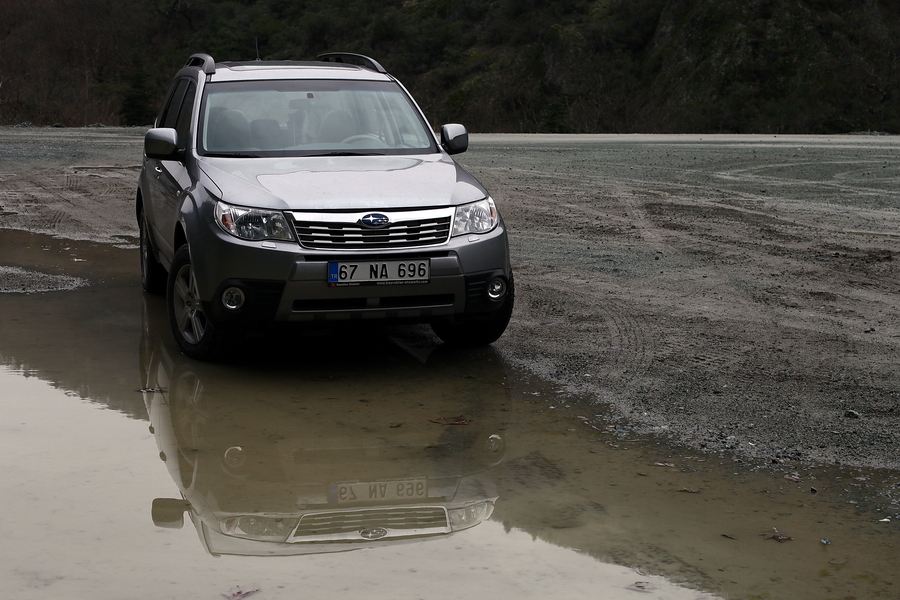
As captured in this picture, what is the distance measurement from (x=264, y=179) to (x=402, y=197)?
87 centimetres

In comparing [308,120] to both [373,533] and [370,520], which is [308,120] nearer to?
[370,520]

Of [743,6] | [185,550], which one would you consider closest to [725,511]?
[185,550]

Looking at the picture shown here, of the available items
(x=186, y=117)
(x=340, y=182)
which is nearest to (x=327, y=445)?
(x=340, y=182)

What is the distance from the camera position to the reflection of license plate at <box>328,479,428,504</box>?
4.47 meters

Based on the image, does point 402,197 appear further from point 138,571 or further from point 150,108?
point 150,108

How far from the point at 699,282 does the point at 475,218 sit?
3213 millimetres

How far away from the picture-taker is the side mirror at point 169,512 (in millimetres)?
4141

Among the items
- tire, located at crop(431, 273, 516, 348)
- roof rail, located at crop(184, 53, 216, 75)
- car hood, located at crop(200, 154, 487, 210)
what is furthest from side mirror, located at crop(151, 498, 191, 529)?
roof rail, located at crop(184, 53, 216, 75)

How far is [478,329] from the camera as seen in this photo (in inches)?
273

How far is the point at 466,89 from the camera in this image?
270 feet

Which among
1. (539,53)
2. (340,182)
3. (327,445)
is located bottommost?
(539,53)

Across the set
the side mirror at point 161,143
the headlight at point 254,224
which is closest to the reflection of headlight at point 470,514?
the headlight at point 254,224

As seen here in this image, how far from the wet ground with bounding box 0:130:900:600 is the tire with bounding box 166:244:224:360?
0.41ft

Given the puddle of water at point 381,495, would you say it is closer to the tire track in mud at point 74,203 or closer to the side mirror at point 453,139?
the side mirror at point 453,139
